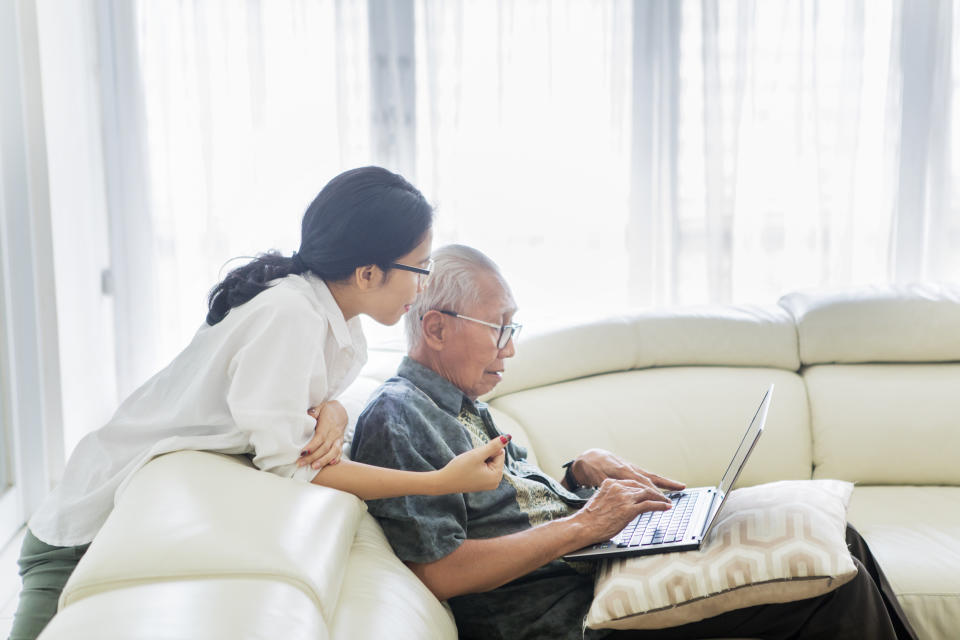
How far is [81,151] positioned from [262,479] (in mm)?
2398

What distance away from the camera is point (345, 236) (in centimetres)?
140

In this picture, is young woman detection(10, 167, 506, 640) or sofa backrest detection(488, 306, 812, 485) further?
sofa backrest detection(488, 306, 812, 485)

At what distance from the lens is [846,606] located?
1.48 metres

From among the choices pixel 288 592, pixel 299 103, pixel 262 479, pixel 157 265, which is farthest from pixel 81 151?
pixel 288 592

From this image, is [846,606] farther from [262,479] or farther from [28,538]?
[28,538]

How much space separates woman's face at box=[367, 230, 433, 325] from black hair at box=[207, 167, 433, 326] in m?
0.02

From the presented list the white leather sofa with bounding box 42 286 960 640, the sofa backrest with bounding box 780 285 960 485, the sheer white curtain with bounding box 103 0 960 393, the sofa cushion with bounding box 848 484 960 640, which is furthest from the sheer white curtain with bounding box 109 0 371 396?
the sofa cushion with bounding box 848 484 960 640

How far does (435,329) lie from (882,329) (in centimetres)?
162

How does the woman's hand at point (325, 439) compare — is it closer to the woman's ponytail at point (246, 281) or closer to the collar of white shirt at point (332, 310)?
the collar of white shirt at point (332, 310)

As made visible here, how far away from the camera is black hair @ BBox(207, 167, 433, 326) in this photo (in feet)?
4.58

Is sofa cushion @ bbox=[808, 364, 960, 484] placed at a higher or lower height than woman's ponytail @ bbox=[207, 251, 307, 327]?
lower

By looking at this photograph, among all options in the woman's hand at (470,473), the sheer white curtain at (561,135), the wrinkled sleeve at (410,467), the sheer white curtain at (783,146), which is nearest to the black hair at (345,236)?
the wrinkled sleeve at (410,467)

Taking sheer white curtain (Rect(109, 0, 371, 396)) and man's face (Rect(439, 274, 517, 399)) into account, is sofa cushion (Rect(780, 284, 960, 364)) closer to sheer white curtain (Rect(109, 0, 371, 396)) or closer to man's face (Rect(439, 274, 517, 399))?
man's face (Rect(439, 274, 517, 399))

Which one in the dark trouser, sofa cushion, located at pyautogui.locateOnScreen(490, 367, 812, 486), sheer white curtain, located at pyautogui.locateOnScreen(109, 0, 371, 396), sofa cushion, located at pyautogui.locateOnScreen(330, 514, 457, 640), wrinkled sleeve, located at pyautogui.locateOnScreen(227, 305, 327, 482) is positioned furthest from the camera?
sheer white curtain, located at pyautogui.locateOnScreen(109, 0, 371, 396)
